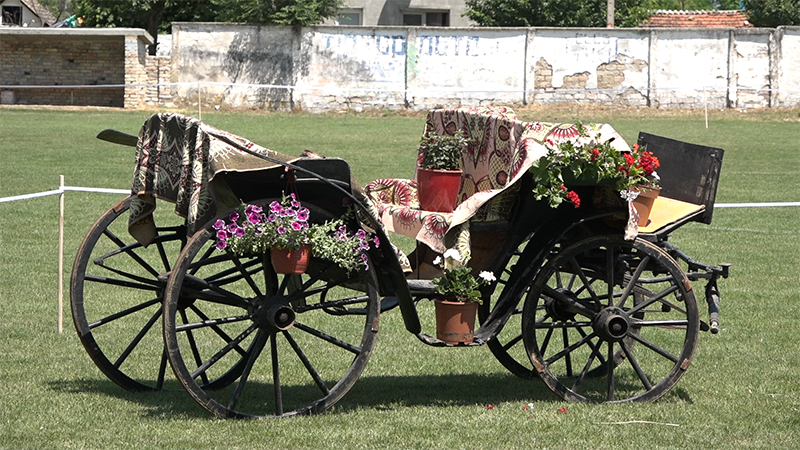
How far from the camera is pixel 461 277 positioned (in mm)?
5543

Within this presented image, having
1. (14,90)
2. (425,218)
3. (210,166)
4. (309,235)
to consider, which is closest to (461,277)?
(425,218)

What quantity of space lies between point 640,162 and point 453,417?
1.64m

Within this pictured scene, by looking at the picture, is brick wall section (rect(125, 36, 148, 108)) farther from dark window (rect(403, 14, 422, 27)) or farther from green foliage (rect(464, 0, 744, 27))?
dark window (rect(403, 14, 422, 27))

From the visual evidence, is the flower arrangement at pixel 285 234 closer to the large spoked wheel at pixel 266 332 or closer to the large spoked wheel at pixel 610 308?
the large spoked wheel at pixel 266 332

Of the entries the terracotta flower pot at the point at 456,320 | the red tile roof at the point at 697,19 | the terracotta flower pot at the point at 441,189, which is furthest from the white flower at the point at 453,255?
the red tile roof at the point at 697,19

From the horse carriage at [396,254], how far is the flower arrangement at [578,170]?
106 mm

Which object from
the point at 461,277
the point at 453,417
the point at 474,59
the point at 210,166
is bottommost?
the point at 453,417

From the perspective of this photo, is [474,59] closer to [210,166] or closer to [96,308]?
[96,308]

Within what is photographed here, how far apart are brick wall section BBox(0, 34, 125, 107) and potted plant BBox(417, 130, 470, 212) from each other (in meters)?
33.4

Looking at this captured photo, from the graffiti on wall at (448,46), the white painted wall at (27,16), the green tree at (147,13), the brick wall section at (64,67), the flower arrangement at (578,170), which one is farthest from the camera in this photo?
the white painted wall at (27,16)

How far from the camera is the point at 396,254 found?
5.30 metres

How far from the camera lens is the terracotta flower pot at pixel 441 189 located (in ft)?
20.5

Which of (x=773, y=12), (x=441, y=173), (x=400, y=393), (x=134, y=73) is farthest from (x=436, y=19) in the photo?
(x=400, y=393)

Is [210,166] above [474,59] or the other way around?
the other way around
